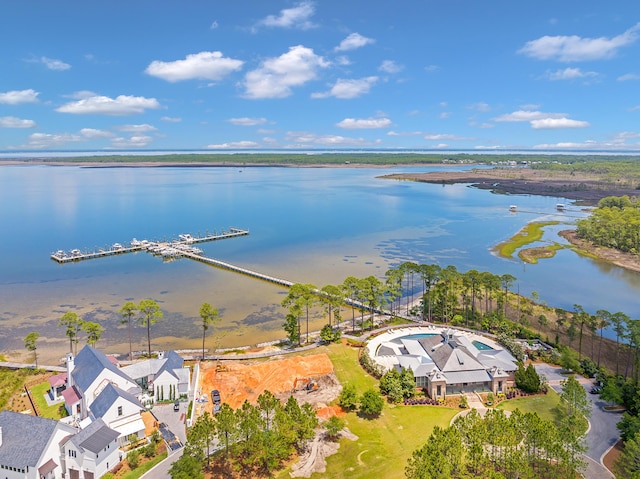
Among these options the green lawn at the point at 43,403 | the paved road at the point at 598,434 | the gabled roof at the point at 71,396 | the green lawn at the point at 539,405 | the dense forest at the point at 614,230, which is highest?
the dense forest at the point at 614,230

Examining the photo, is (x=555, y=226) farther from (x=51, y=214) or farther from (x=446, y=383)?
(x=51, y=214)

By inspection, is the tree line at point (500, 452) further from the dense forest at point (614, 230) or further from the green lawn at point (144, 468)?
the dense forest at point (614, 230)

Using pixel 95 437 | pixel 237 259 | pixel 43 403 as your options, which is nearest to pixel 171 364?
pixel 43 403

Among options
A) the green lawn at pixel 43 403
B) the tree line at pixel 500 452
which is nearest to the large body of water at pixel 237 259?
the green lawn at pixel 43 403

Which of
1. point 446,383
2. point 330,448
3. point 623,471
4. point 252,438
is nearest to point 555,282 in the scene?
point 446,383

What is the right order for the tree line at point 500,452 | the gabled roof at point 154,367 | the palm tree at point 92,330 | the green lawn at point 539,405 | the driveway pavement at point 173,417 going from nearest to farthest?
the tree line at point 500,452 < the driveway pavement at point 173,417 < the green lawn at point 539,405 < the gabled roof at point 154,367 < the palm tree at point 92,330
